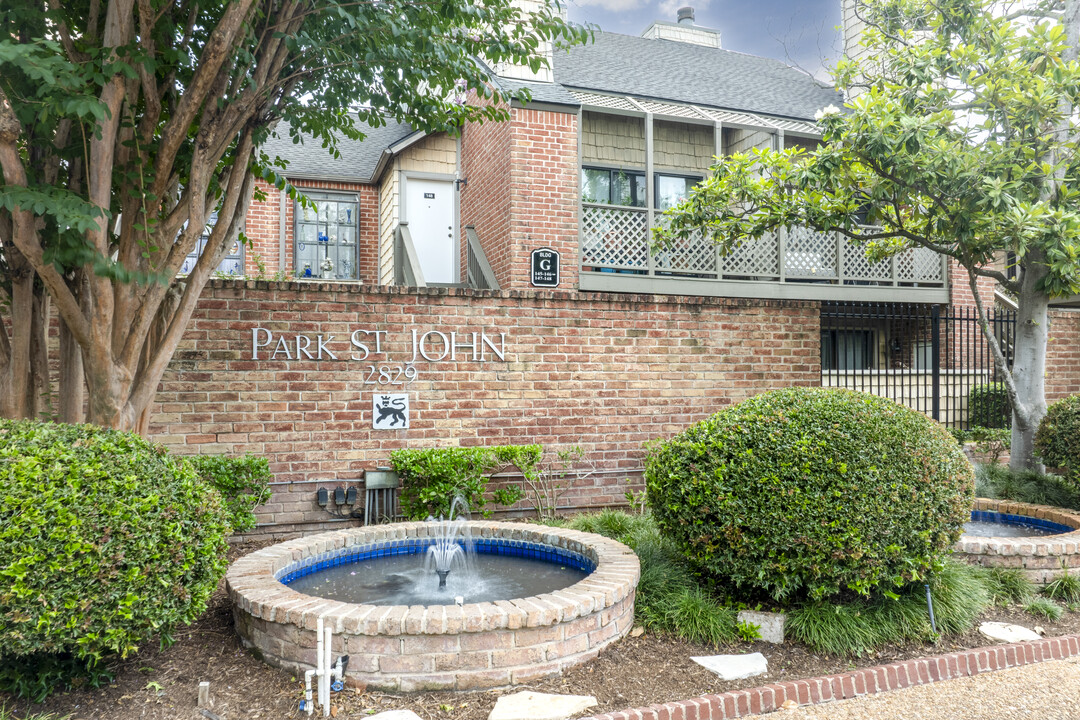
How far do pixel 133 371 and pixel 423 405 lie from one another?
9.51 feet

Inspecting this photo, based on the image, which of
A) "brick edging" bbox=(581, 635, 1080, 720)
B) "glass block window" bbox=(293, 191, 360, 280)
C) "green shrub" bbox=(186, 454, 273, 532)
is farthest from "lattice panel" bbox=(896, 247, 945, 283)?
"green shrub" bbox=(186, 454, 273, 532)

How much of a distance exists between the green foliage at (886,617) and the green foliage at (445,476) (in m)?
3.16

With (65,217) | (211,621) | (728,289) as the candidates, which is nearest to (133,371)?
(65,217)

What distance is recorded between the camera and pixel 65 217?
355 centimetres

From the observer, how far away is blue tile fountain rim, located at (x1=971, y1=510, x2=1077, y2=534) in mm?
6152

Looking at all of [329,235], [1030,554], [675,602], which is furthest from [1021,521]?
[329,235]

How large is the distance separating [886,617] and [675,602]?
125cm

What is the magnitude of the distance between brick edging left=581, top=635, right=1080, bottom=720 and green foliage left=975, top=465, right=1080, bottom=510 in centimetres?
304

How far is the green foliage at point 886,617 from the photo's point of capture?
13.1 feet

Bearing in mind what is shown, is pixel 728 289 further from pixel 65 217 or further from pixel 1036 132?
pixel 65 217

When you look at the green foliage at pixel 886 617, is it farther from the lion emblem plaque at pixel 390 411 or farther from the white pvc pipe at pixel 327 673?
the lion emblem plaque at pixel 390 411

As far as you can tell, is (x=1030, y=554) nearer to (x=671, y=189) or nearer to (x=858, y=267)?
(x=858, y=267)

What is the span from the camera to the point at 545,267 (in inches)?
394

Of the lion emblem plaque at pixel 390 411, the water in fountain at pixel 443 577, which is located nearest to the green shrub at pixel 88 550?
the water in fountain at pixel 443 577
